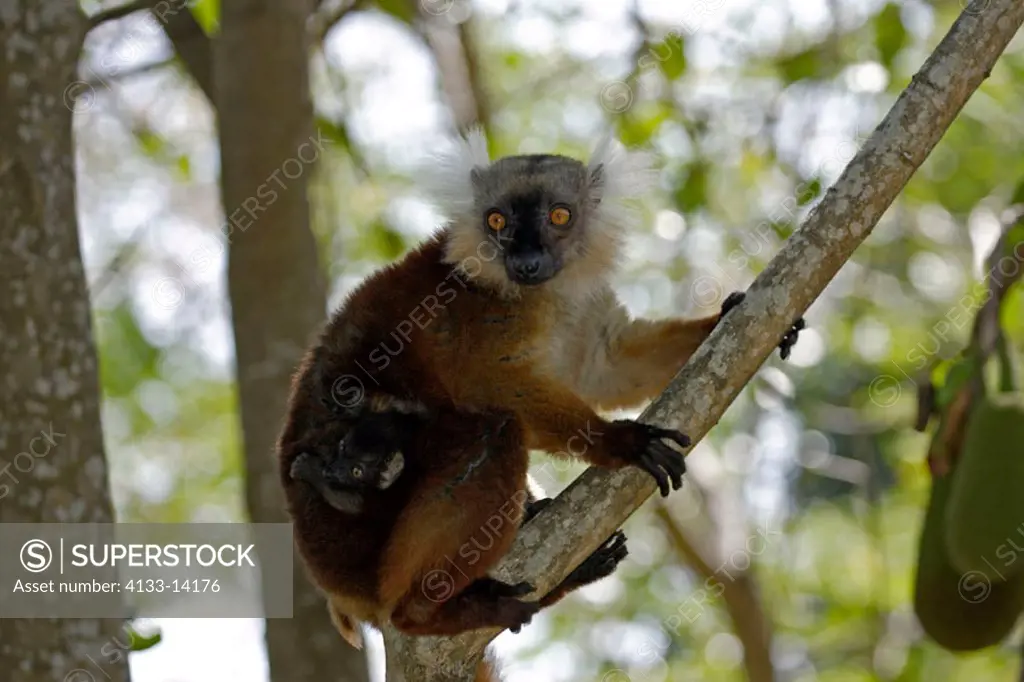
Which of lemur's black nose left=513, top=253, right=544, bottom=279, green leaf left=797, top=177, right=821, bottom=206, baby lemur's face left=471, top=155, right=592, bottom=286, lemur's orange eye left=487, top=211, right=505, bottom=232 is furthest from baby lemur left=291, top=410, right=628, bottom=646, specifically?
green leaf left=797, top=177, right=821, bottom=206

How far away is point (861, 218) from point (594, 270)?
5.69ft

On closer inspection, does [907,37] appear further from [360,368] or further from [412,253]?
[360,368]

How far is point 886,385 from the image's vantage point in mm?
7891

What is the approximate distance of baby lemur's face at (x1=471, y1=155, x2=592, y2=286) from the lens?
4.98 m

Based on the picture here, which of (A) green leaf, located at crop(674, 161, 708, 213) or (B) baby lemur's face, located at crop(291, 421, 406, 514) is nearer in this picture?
(B) baby lemur's face, located at crop(291, 421, 406, 514)

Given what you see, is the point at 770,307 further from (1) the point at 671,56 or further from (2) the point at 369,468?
(1) the point at 671,56

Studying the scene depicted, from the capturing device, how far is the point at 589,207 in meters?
5.59

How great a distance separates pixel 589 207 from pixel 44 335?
251 centimetres

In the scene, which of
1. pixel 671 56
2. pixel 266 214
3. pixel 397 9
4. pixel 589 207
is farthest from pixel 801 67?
pixel 266 214

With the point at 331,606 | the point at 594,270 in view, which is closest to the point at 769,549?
the point at 594,270

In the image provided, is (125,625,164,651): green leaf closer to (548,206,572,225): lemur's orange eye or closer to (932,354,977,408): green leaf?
(548,206,572,225): lemur's orange eye

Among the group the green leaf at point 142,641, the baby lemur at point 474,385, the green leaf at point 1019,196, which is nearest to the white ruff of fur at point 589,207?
the baby lemur at point 474,385

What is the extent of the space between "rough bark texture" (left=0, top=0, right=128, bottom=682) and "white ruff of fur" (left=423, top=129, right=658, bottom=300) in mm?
1535

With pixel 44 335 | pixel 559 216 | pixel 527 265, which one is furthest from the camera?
pixel 559 216
